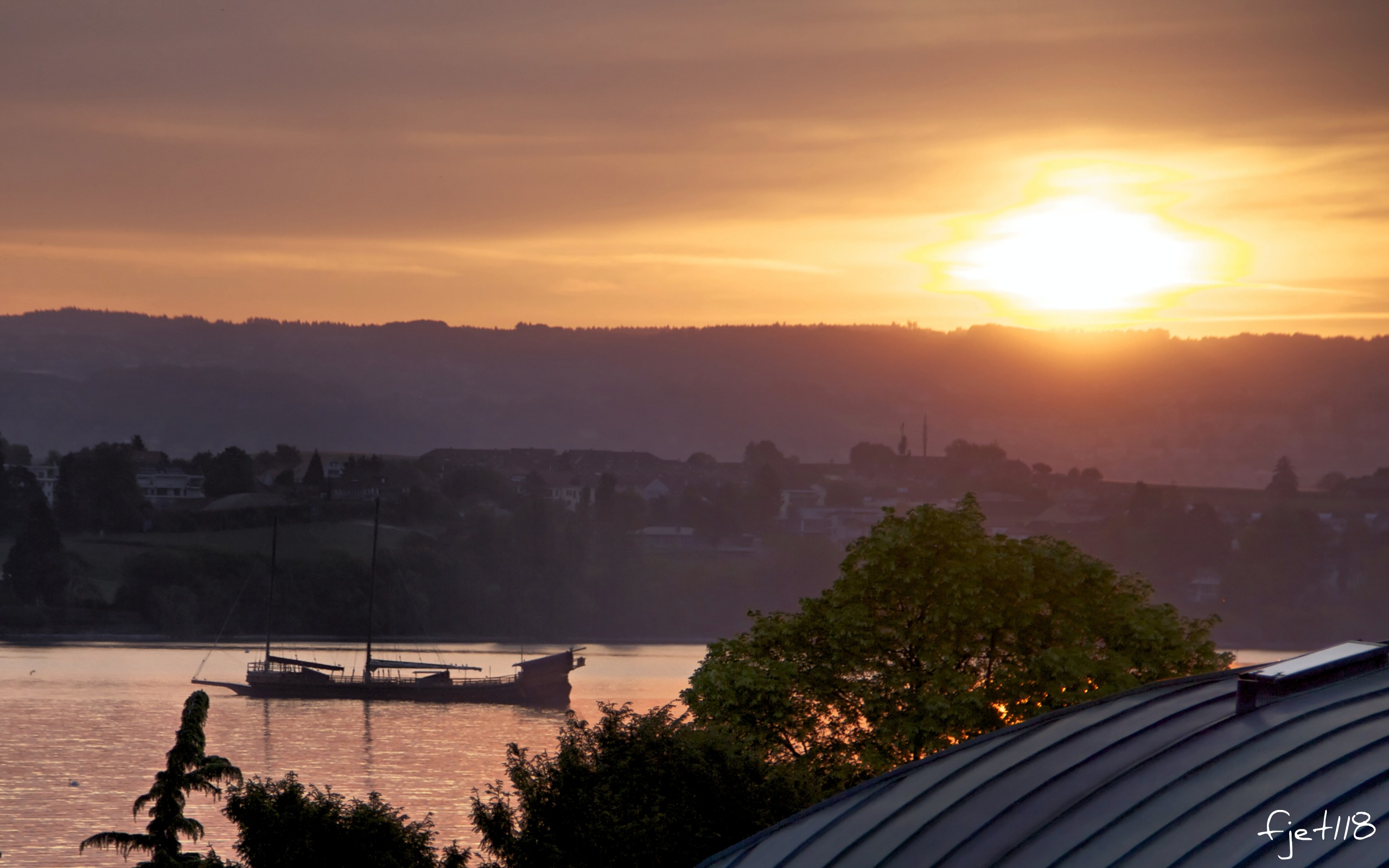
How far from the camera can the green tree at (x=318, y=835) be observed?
19562mm

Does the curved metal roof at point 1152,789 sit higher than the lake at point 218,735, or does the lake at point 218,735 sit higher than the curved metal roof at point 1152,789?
the curved metal roof at point 1152,789

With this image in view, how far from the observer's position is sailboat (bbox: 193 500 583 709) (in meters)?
83.5

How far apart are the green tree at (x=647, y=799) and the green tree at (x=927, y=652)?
173 centimetres

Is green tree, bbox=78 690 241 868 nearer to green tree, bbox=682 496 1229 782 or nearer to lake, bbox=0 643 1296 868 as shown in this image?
green tree, bbox=682 496 1229 782

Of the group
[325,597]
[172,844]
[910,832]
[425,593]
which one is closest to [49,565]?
[325,597]

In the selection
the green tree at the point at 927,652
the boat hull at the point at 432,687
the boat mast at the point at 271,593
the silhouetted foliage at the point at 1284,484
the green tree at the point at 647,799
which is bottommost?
the boat hull at the point at 432,687

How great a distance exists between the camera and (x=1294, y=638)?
133125 millimetres

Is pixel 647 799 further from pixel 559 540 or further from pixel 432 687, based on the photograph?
pixel 559 540

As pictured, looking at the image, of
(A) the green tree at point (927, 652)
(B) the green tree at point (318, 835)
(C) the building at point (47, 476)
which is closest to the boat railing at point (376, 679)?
(A) the green tree at point (927, 652)

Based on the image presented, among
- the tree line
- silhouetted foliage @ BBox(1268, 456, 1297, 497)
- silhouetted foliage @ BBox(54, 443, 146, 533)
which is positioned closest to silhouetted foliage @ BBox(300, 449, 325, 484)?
silhouetted foliage @ BBox(54, 443, 146, 533)

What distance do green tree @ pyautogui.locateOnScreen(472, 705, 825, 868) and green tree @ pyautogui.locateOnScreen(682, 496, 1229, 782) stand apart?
1.73 meters

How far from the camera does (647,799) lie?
756 inches

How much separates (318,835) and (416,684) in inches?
2730

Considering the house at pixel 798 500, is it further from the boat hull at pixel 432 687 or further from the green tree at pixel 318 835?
the green tree at pixel 318 835
